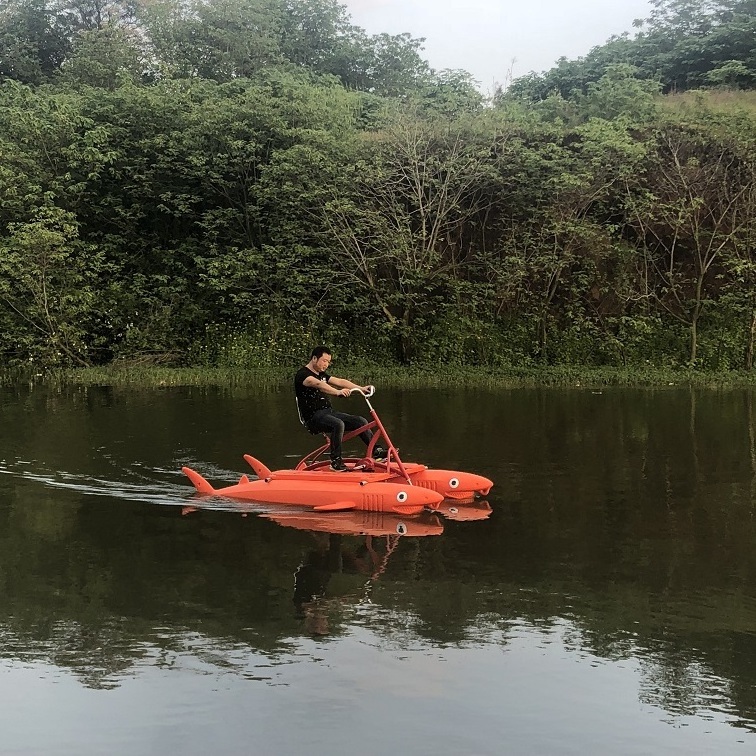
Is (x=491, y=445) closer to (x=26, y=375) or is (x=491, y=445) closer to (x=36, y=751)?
(x=36, y=751)

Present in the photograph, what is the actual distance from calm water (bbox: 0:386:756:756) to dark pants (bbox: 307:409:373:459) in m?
1.21

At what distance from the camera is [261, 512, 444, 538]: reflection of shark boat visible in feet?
28.4

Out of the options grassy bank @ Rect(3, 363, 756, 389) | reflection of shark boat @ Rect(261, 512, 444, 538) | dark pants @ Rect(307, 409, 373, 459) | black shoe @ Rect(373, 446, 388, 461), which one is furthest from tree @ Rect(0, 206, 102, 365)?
reflection of shark boat @ Rect(261, 512, 444, 538)

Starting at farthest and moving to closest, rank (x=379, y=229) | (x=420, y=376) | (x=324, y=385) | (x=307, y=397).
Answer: (x=379, y=229) < (x=420, y=376) < (x=307, y=397) < (x=324, y=385)

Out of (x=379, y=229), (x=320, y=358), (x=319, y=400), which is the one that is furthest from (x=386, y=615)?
(x=379, y=229)

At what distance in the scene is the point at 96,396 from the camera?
63.0ft

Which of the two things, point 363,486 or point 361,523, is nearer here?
point 361,523

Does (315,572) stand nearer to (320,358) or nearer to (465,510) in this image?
(465,510)

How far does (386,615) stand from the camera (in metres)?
6.26

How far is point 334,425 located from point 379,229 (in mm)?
13805

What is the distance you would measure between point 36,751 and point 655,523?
5864 millimetres

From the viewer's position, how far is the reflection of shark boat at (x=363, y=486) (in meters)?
9.30

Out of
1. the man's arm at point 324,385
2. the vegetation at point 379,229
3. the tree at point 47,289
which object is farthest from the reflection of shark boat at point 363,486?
the tree at point 47,289

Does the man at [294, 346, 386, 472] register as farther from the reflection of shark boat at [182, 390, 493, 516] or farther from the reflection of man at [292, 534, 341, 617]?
the reflection of man at [292, 534, 341, 617]
